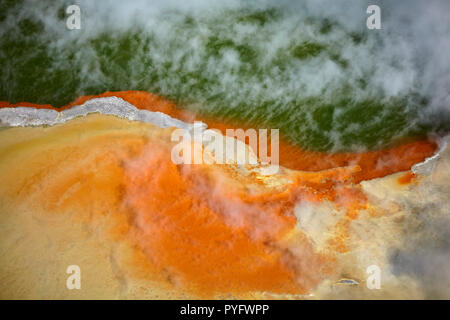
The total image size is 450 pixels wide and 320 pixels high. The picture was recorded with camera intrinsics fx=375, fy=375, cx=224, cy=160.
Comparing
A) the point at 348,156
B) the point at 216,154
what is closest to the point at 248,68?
the point at 216,154

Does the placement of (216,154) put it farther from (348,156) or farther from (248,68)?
(348,156)

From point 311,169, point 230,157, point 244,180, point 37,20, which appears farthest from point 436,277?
point 37,20

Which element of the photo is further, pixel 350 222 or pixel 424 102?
pixel 424 102

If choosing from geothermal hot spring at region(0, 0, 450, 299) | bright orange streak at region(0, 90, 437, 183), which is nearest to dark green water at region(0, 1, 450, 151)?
geothermal hot spring at region(0, 0, 450, 299)

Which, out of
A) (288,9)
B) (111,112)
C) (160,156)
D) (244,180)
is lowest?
(244,180)

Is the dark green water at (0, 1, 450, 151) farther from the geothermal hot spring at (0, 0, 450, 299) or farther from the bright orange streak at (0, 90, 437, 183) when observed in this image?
the bright orange streak at (0, 90, 437, 183)

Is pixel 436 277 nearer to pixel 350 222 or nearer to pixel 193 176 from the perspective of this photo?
pixel 350 222

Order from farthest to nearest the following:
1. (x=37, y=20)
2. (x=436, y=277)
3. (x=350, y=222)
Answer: (x=37, y=20) < (x=350, y=222) < (x=436, y=277)

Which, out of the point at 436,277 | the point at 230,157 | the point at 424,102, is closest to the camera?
the point at 436,277
